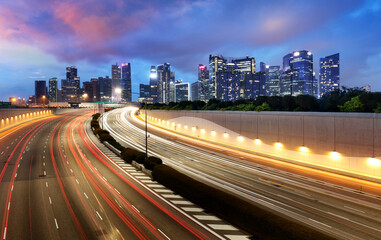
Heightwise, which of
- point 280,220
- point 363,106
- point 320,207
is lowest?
point 320,207

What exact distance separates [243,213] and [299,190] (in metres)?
10.3

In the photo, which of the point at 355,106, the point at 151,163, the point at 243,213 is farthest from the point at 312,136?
the point at 151,163

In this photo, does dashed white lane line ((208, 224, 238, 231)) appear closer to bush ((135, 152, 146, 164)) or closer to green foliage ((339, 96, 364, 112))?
bush ((135, 152, 146, 164))

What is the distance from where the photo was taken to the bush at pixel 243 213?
12.8 meters

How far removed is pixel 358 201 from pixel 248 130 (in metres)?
22.7

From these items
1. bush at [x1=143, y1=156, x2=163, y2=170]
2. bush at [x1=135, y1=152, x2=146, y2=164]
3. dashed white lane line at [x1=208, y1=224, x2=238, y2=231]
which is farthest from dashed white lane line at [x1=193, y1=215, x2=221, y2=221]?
bush at [x1=135, y1=152, x2=146, y2=164]

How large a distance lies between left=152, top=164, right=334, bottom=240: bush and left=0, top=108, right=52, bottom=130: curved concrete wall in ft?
231

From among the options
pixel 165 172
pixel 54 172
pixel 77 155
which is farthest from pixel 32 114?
pixel 165 172

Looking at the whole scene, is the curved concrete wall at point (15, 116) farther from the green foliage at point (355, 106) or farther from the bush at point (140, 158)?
the green foliage at point (355, 106)

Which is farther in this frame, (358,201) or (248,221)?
(358,201)

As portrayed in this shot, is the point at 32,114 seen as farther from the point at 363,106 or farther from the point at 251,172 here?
the point at 363,106

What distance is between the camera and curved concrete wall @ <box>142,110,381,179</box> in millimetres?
25016

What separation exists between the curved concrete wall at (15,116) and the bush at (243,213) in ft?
231

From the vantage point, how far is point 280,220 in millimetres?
13938
